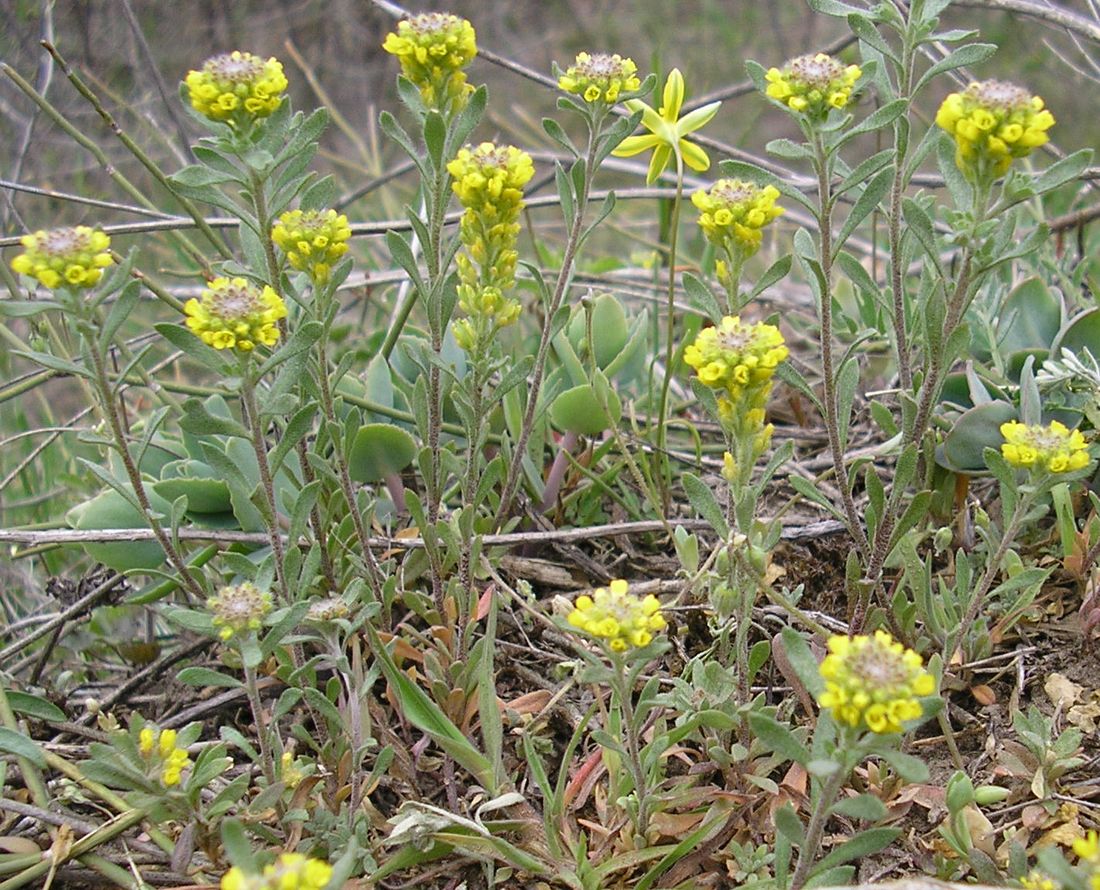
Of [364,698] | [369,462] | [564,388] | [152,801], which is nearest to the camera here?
[152,801]

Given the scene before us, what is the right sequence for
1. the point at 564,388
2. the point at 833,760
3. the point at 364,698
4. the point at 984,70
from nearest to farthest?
1. the point at 833,760
2. the point at 364,698
3. the point at 564,388
4. the point at 984,70

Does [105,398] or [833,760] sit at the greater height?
[105,398]

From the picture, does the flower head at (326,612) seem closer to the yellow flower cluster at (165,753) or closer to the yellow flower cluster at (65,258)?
the yellow flower cluster at (165,753)

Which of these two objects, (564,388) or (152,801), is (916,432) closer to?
(564,388)

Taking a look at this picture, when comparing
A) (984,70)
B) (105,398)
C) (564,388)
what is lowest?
(984,70)

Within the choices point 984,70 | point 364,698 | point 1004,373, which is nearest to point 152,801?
point 364,698

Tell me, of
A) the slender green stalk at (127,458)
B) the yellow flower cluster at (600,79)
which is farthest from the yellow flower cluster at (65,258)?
the yellow flower cluster at (600,79)

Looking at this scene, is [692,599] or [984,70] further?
[984,70]

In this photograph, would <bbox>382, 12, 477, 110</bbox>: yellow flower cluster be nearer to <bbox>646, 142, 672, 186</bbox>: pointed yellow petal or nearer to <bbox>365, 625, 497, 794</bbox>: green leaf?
<bbox>646, 142, 672, 186</bbox>: pointed yellow petal
